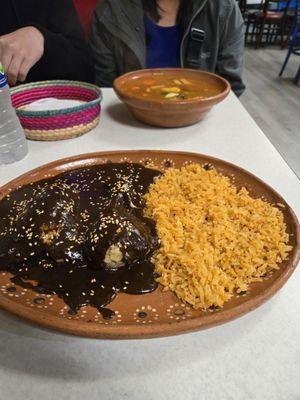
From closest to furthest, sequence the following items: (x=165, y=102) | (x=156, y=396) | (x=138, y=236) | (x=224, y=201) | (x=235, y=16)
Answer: (x=156, y=396) → (x=138, y=236) → (x=224, y=201) → (x=165, y=102) → (x=235, y=16)

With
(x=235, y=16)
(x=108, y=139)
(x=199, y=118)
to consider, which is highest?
(x=235, y=16)

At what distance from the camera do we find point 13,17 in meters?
1.97

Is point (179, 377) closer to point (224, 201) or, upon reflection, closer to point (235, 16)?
point (224, 201)

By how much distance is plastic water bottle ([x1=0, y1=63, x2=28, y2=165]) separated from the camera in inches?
46.6

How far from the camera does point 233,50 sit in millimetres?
2146

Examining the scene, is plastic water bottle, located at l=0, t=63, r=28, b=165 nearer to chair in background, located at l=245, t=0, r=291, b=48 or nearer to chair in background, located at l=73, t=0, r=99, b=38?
chair in background, located at l=73, t=0, r=99, b=38

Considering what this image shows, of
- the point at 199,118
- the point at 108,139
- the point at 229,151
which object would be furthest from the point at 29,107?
the point at 229,151

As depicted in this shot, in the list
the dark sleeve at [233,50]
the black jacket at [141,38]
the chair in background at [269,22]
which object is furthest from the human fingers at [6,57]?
the chair in background at [269,22]

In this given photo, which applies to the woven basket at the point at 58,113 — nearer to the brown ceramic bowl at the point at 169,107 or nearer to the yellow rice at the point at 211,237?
the brown ceramic bowl at the point at 169,107

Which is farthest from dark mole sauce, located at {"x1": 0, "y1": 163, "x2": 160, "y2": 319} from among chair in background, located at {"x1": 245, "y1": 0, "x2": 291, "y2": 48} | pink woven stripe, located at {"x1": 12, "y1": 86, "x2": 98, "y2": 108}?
chair in background, located at {"x1": 245, "y1": 0, "x2": 291, "y2": 48}

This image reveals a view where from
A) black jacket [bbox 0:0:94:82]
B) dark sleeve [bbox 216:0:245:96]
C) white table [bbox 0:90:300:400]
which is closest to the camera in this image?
white table [bbox 0:90:300:400]

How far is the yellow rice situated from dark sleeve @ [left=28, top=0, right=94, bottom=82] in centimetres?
131

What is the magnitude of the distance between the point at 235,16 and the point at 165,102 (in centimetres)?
118

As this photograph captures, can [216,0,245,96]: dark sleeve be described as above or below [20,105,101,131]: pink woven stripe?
above
